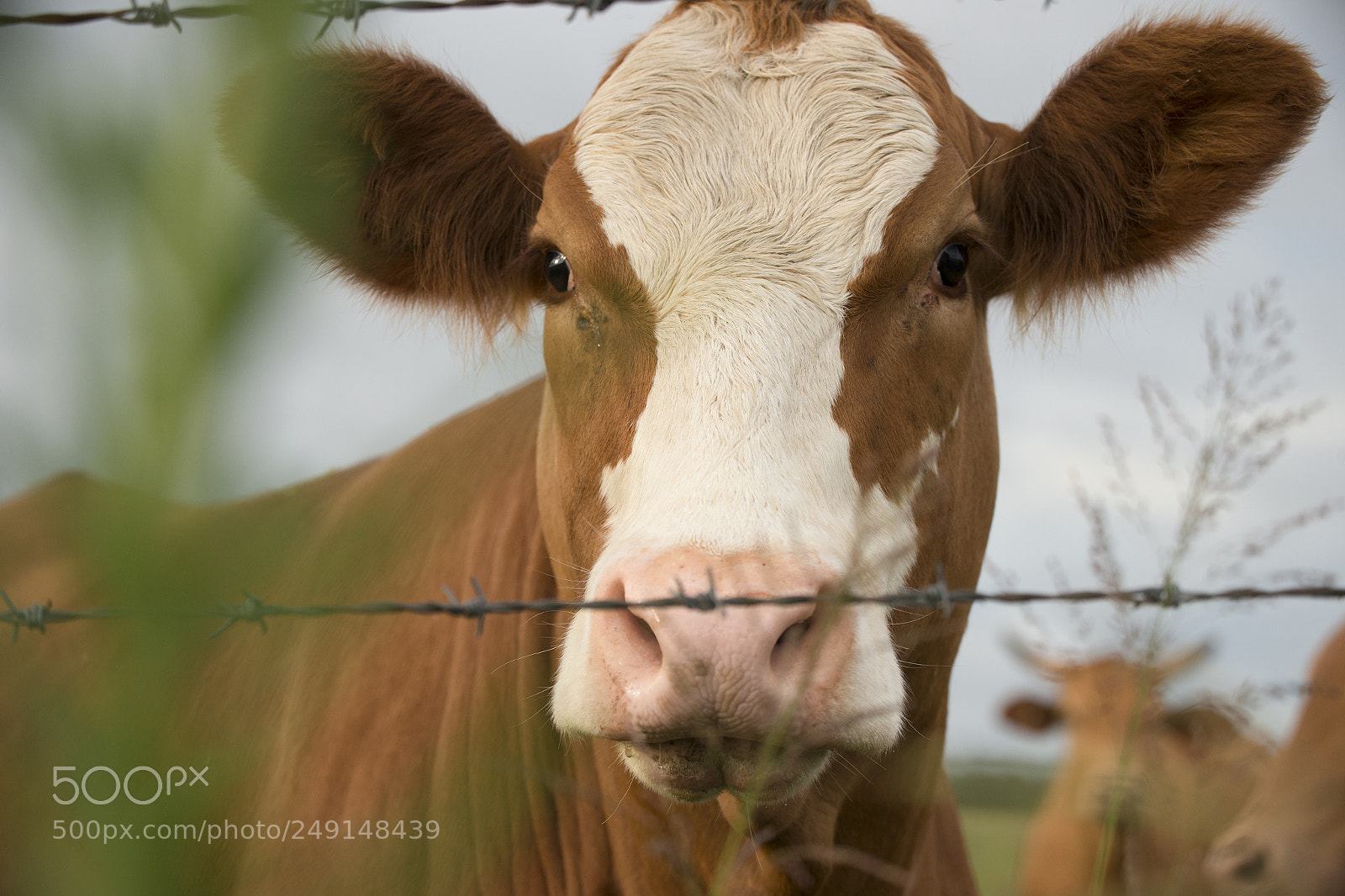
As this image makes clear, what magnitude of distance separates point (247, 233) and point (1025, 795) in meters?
2.93

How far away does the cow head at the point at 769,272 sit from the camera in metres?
1.67

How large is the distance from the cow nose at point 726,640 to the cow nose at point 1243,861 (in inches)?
147

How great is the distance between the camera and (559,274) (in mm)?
2502

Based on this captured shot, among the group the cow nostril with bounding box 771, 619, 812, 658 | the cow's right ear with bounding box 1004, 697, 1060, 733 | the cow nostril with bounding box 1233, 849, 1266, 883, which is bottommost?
the cow's right ear with bounding box 1004, 697, 1060, 733

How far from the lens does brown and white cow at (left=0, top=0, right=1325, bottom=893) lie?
5.64 ft

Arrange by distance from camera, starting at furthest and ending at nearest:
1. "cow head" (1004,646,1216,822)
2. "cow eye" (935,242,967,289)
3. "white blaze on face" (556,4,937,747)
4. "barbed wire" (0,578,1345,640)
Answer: "cow eye" (935,242,967,289)
"cow head" (1004,646,1216,822)
"white blaze on face" (556,4,937,747)
"barbed wire" (0,578,1345,640)

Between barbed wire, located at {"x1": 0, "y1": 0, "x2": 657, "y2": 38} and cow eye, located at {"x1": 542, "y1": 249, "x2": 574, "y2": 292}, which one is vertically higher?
barbed wire, located at {"x1": 0, "y1": 0, "x2": 657, "y2": 38}

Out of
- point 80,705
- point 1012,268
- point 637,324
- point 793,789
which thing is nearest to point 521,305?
point 637,324

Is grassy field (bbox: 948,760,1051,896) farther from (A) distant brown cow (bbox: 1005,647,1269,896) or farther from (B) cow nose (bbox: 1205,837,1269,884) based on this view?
(B) cow nose (bbox: 1205,837,1269,884)

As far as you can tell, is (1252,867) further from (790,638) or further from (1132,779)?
(790,638)

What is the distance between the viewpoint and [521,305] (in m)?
3.04

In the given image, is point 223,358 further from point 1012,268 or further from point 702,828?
point 1012,268
